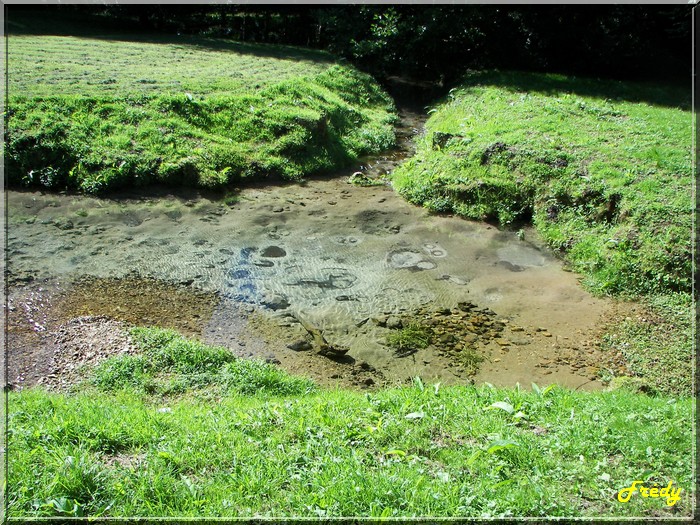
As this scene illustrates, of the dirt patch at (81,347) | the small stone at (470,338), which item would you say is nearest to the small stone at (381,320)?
the small stone at (470,338)

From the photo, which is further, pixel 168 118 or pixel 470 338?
pixel 168 118

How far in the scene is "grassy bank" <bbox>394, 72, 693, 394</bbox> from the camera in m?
7.51

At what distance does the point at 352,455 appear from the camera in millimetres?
3908

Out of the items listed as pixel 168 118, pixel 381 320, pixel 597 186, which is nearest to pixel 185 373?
pixel 381 320

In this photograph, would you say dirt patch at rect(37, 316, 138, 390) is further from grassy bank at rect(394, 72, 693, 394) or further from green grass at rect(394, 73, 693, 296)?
green grass at rect(394, 73, 693, 296)

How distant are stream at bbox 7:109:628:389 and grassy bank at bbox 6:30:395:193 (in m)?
0.61

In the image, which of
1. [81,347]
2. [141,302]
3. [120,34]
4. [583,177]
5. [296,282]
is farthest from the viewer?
[120,34]

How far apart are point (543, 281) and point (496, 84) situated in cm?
975

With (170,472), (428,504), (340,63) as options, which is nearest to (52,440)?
(170,472)

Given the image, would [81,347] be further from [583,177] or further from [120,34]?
[120,34]

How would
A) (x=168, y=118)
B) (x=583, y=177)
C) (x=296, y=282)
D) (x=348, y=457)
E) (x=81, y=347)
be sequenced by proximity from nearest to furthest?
(x=348, y=457) → (x=81, y=347) → (x=296, y=282) → (x=583, y=177) → (x=168, y=118)

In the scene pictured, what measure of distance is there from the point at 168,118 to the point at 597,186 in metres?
8.14

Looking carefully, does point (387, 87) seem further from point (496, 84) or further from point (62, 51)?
point (62, 51)

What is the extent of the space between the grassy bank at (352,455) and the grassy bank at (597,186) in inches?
90.4
